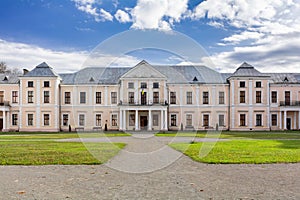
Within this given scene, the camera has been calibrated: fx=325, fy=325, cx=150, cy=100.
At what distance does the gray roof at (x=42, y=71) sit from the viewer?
40062mm

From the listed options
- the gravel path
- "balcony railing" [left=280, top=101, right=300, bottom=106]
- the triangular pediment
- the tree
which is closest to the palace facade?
the triangular pediment

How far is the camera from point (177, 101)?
4200 centimetres

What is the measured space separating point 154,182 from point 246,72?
35.8 metres

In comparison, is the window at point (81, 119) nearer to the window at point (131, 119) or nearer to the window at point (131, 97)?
the window at point (131, 119)

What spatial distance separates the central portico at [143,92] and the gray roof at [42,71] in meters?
8.91

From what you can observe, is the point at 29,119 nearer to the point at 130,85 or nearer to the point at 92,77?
the point at 92,77

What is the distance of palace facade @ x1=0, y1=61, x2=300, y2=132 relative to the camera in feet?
131

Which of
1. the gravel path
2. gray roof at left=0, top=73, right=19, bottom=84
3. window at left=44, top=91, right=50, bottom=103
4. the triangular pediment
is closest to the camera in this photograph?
the gravel path

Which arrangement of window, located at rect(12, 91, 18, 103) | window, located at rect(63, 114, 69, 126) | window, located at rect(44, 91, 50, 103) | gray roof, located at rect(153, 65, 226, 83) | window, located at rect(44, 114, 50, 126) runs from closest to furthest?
window, located at rect(44, 91, 50, 103) < window, located at rect(44, 114, 50, 126) < window, located at rect(12, 91, 18, 103) < window, located at rect(63, 114, 69, 126) < gray roof, located at rect(153, 65, 226, 83)

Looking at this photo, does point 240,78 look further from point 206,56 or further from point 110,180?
point 110,180

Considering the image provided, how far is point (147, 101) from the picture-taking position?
40000mm

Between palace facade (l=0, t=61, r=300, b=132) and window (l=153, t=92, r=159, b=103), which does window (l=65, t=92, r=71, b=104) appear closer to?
palace facade (l=0, t=61, r=300, b=132)

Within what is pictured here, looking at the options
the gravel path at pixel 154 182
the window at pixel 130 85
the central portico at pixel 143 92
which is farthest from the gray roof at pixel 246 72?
the gravel path at pixel 154 182

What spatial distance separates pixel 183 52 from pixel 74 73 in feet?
111
